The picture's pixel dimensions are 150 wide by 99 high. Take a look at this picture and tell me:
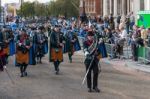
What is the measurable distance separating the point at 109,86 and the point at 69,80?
6.36 feet

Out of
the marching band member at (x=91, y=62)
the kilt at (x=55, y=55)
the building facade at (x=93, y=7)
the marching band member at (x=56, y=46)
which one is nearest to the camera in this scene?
the marching band member at (x=91, y=62)

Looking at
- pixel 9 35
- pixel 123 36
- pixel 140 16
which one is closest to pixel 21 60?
pixel 9 35

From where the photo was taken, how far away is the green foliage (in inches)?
3487

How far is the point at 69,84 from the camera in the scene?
17.3 metres

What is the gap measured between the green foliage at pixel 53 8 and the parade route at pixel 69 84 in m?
58.0

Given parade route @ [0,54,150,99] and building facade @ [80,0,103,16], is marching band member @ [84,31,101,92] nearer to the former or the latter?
parade route @ [0,54,150,99]

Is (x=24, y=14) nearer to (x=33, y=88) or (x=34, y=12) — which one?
(x=34, y=12)

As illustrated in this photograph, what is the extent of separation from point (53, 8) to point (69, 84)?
3098 inches

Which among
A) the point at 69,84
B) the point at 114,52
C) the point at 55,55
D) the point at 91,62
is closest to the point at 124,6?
the point at 114,52

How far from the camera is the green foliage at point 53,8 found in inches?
3487

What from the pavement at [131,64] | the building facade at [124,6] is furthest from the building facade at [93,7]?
the pavement at [131,64]

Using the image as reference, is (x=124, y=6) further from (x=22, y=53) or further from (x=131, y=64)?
(x=22, y=53)

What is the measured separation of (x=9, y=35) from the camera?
2650cm

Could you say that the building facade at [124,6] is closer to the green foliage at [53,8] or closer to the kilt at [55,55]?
the green foliage at [53,8]
